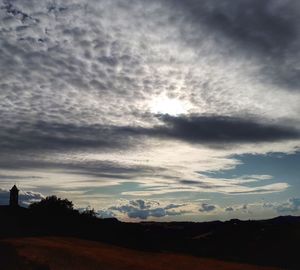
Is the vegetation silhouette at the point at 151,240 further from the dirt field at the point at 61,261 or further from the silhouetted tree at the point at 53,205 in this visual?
the dirt field at the point at 61,261

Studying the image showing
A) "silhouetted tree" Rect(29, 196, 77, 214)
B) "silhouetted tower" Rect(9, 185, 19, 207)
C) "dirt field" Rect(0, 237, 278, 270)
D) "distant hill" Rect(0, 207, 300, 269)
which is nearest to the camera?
"dirt field" Rect(0, 237, 278, 270)

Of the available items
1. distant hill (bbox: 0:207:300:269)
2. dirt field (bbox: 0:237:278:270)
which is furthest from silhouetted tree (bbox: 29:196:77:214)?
dirt field (bbox: 0:237:278:270)

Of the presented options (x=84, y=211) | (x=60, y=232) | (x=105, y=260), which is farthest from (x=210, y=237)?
(x=105, y=260)

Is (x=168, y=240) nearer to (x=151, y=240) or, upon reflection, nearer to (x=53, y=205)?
(x=151, y=240)

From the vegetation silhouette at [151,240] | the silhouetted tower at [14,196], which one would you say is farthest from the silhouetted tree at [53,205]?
the silhouetted tower at [14,196]

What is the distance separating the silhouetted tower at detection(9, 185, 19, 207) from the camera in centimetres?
6462

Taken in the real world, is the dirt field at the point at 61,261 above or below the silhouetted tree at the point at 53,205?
below

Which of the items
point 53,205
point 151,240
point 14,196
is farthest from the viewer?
point 53,205

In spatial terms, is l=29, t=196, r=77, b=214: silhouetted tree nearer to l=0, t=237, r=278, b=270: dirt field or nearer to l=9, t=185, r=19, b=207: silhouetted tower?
l=9, t=185, r=19, b=207: silhouetted tower

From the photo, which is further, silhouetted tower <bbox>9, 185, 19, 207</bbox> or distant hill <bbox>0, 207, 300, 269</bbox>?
silhouetted tower <bbox>9, 185, 19, 207</bbox>

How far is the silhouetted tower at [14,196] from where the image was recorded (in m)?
64.6

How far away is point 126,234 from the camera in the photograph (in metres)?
57.9

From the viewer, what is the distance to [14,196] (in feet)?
213

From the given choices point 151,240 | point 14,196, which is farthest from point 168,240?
point 14,196
